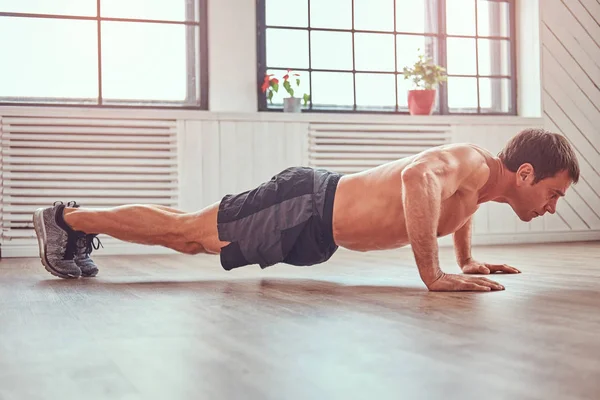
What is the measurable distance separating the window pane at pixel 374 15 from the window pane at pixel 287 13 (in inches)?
15.3

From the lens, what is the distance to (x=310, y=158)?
4922 mm

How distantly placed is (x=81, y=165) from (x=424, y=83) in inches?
94.8

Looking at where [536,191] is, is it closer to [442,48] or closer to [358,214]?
[358,214]

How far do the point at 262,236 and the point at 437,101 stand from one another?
3.34 metres

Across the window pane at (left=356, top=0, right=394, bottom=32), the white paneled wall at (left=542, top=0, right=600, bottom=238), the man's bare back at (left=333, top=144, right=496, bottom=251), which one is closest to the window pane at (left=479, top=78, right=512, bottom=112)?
the white paneled wall at (left=542, top=0, right=600, bottom=238)

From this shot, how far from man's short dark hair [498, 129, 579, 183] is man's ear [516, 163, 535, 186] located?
1 centimetres

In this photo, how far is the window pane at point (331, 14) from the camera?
203 inches

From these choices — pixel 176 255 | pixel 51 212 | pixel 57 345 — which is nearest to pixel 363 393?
pixel 57 345

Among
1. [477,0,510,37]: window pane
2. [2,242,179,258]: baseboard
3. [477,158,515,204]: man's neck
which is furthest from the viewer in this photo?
[477,0,510,37]: window pane

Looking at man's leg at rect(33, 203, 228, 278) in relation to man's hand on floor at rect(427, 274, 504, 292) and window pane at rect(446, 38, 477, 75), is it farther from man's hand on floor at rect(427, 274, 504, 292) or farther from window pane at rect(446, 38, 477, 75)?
window pane at rect(446, 38, 477, 75)

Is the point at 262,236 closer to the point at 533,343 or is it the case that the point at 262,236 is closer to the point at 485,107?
the point at 533,343

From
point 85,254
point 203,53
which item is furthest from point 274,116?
point 85,254

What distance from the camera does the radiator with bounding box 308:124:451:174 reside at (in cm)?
494

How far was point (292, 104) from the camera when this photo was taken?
4949 millimetres
